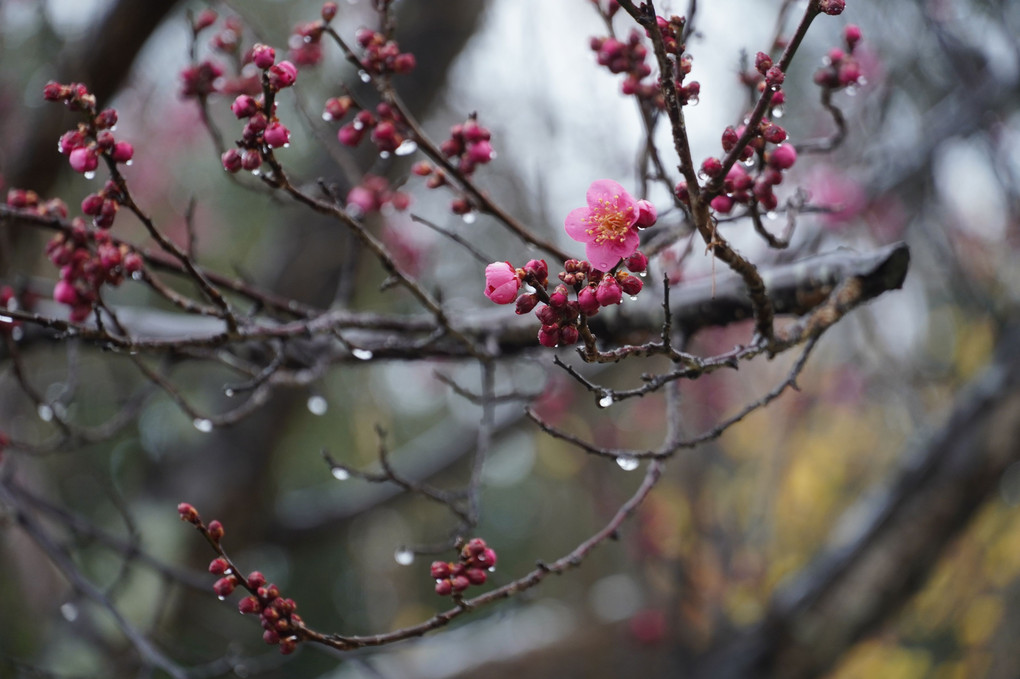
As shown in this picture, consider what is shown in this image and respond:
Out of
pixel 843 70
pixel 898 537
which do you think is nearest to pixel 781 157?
pixel 843 70

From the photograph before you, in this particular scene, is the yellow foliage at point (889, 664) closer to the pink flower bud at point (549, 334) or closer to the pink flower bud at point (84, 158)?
the pink flower bud at point (549, 334)

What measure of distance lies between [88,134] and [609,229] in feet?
2.26

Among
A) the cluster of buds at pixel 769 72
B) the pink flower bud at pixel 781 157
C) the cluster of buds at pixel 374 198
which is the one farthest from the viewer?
the cluster of buds at pixel 374 198

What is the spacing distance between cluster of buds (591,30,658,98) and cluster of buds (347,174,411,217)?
1.75 feet

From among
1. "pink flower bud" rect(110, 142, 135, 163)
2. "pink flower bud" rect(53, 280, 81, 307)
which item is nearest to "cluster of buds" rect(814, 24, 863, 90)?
"pink flower bud" rect(110, 142, 135, 163)

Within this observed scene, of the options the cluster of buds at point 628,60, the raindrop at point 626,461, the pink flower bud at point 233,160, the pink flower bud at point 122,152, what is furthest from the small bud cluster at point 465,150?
the raindrop at point 626,461

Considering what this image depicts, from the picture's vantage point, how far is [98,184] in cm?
455

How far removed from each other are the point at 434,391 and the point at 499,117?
3.27m

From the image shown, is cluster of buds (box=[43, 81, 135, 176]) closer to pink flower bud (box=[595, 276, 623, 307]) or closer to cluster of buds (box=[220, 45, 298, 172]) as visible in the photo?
cluster of buds (box=[220, 45, 298, 172])

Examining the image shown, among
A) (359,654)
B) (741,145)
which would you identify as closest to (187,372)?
(359,654)

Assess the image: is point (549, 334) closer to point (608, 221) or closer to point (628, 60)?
point (608, 221)

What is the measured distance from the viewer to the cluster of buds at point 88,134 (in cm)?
97

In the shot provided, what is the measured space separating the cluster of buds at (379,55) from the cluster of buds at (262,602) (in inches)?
Result: 30.5

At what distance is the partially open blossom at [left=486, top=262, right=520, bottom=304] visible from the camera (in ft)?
2.72
